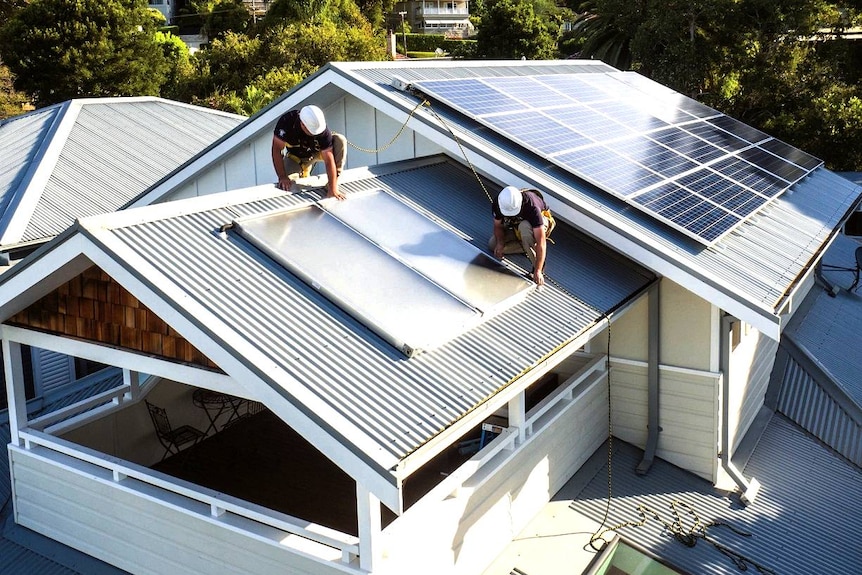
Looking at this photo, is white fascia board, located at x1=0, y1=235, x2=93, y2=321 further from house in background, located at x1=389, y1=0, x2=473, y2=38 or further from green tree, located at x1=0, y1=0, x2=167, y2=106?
house in background, located at x1=389, y1=0, x2=473, y2=38

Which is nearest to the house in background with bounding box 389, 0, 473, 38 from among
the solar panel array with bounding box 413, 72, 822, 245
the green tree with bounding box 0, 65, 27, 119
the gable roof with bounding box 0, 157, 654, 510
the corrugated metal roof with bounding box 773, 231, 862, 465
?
the green tree with bounding box 0, 65, 27, 119

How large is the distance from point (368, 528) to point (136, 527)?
3597mm

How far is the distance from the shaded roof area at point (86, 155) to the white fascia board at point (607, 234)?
7330mm

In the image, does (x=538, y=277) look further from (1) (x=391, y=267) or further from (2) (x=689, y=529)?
(2) (x=689, y=529)

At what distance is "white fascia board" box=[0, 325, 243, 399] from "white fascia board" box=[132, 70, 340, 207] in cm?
569

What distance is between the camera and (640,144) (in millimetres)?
15000

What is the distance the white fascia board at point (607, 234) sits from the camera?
10.1 m

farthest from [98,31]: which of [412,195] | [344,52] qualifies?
[412,195]

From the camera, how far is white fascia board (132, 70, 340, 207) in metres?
13.5

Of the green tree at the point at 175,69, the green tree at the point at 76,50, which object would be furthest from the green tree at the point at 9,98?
the green tree at the point at 175,69

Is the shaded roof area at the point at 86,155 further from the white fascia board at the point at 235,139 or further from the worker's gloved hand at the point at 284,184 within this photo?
the worker's gloved hand at the point at 284,184

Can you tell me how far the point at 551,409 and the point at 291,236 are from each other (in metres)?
4.31

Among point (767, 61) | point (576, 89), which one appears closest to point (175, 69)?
point (767, 61)

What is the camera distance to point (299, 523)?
26.4 ft
